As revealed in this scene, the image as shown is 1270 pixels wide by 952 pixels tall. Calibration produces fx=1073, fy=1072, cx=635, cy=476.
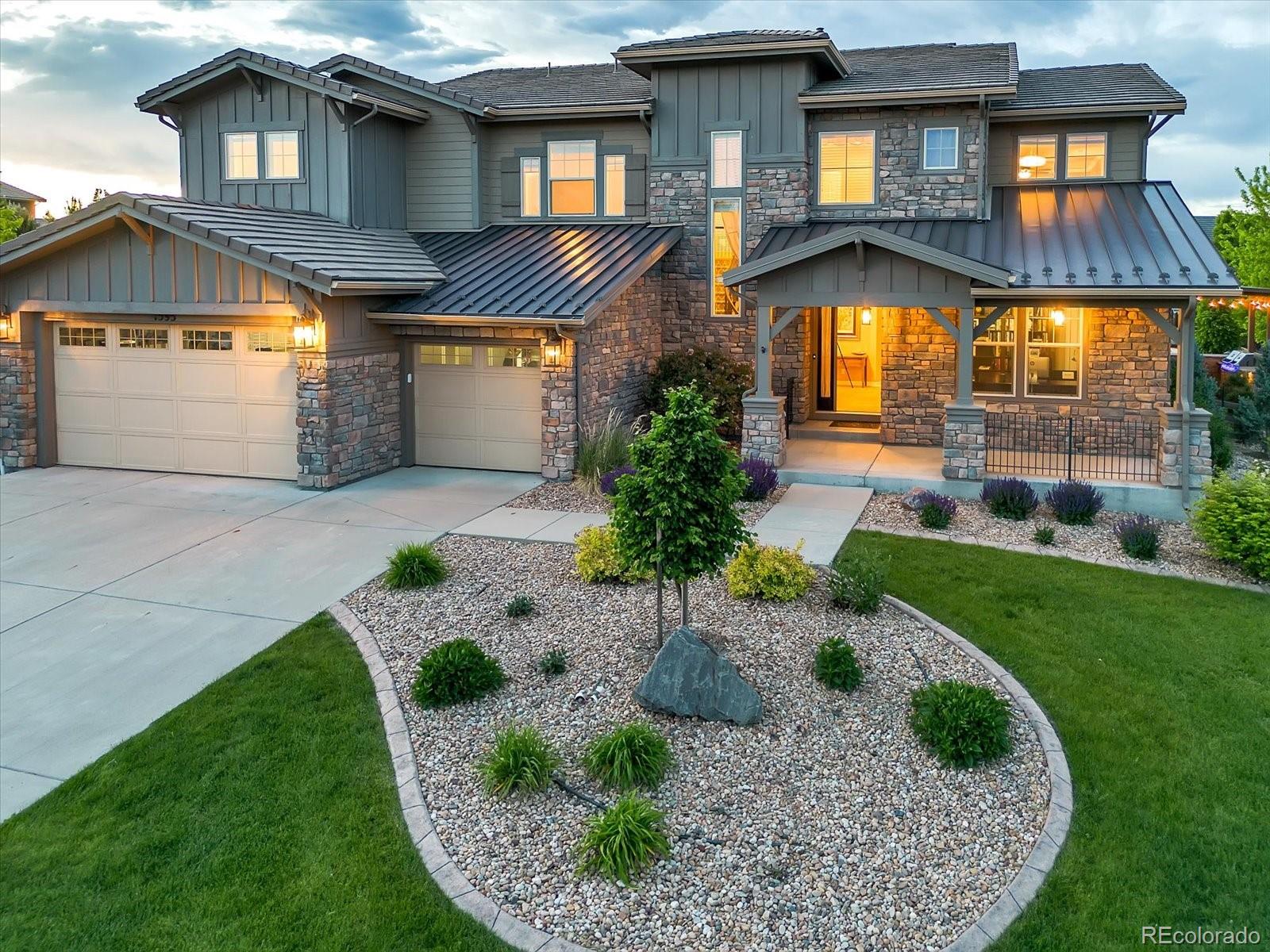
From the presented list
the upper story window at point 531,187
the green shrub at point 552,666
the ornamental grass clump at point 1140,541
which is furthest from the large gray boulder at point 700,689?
the upper story window at point 531,187

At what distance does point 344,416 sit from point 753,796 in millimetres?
10395

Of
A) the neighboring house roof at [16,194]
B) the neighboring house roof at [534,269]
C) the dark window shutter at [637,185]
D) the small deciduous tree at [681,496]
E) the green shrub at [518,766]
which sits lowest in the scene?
the green shrub at [518,766]

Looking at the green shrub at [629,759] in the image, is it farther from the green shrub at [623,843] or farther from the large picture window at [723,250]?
the large picture window at [723,250]

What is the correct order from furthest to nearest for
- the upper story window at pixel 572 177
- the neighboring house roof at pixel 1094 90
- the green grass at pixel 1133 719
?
the upper story window at pixel 572 177 → the neighboring house roof at pixel 1094 90 → the green grass at pixel 1133 719

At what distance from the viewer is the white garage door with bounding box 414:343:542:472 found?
16.5 m

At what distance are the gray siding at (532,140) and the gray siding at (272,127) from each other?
280cm

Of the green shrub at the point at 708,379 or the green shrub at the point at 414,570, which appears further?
the green shrub at the point at 708,379

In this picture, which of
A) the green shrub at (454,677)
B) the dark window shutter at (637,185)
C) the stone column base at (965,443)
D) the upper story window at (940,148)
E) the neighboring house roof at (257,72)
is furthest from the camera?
the dark window shutter at (637,185)

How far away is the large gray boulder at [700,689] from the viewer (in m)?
Answer: 7.61

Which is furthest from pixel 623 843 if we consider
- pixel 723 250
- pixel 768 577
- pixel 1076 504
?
pixel 723 250

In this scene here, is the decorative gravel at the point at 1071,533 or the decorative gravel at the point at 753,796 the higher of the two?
the decorative gravel at the point at 1071,533

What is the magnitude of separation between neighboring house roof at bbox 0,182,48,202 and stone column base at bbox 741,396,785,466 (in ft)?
129

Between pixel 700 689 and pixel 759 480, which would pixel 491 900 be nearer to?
pixel 700 689

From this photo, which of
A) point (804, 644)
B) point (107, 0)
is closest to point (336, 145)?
point (107, 0)
